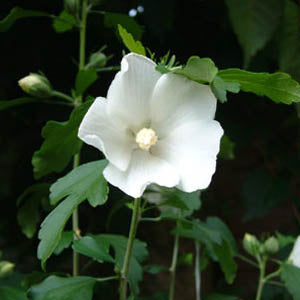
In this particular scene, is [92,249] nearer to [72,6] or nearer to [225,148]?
[225,148]

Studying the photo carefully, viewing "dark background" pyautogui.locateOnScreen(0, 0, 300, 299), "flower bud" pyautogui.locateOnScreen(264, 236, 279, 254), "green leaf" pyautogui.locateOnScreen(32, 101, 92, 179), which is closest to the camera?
"green leaf" pyautogui.locateOnScreen(32, 101, 92, 179)

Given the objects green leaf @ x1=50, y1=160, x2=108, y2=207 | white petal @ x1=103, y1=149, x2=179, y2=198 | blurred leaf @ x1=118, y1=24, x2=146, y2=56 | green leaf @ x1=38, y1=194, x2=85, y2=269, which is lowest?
green leaf @ x1=38, y1=194, x2=85, y2=269

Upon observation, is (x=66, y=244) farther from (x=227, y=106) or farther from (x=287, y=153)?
(x=287, y=153)

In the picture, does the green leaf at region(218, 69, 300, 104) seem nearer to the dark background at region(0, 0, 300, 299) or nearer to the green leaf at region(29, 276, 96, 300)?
the green leaf at region(29, 276, 96, 300)

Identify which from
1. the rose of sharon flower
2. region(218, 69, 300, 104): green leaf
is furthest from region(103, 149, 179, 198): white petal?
region(218, 69, 300, 104): green leaf

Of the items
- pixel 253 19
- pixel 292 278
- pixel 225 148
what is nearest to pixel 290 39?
pixel 253 19

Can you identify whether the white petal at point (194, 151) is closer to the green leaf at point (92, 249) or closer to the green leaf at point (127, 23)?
the green leaf at point (92, 249)

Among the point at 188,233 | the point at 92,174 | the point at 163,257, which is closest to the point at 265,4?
the point at 188,233
